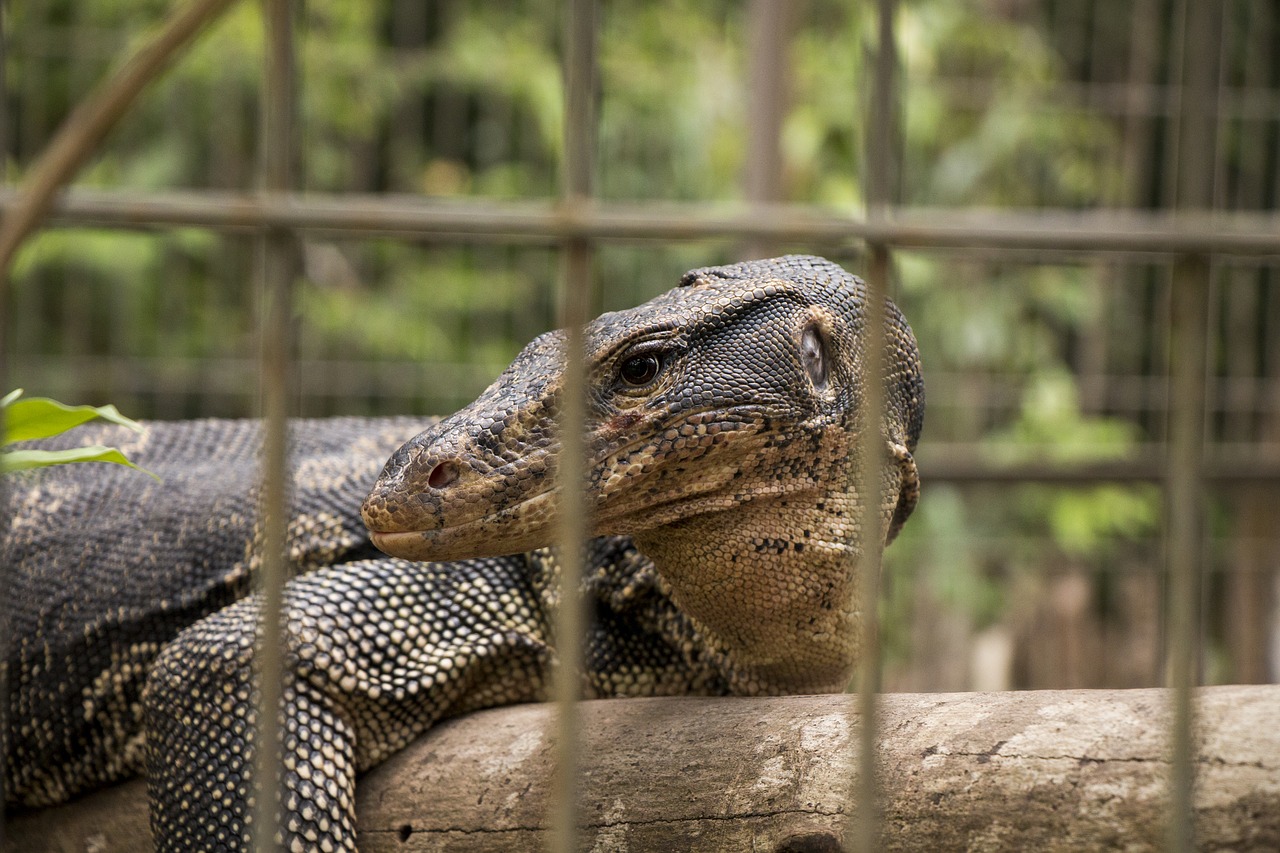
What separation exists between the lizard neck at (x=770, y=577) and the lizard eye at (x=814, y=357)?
21 cm

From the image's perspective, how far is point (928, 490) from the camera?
261 inches

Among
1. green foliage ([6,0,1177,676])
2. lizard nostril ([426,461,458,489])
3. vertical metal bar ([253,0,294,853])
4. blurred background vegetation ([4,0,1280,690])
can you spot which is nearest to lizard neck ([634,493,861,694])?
lizard nostril ([426,461,458,489])

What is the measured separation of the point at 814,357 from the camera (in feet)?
7.70

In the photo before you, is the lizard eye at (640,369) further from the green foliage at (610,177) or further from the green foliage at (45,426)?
the green foliage at (610,177)

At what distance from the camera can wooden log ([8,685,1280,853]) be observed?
1.79 m

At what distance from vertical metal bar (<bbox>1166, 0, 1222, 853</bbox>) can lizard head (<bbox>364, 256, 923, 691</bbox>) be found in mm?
875

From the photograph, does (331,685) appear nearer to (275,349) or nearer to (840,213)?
(275,349)

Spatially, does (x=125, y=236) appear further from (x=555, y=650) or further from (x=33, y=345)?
(x=555, y=650)

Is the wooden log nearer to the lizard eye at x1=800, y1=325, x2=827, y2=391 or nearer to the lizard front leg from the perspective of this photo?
the lizard front leg

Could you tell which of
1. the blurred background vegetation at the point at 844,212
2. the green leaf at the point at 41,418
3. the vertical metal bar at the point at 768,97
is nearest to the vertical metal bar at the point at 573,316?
the green leaf at the point at 41,418

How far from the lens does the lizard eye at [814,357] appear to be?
232cm

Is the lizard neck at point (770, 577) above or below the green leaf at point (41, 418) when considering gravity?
below

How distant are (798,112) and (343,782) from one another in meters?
5.33

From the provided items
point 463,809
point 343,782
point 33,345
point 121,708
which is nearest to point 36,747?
point 121,708
